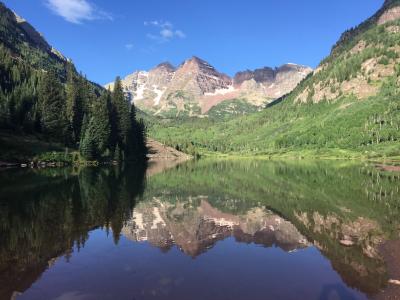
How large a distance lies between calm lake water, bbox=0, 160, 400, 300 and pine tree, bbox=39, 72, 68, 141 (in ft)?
311

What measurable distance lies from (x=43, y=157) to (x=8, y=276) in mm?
110755

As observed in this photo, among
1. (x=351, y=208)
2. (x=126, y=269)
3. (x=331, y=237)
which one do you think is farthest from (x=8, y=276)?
(x=351, y=208)

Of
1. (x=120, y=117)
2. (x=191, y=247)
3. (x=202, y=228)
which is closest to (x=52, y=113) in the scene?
(x=120, y=117)

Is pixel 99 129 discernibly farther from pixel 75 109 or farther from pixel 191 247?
pixel 191 247

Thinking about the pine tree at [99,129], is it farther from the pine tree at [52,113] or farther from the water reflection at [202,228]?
the water reflection at [202,228]

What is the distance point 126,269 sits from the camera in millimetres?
23500

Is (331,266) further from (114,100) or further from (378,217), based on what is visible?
(114,100)

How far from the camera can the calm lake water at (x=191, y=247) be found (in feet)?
65.7

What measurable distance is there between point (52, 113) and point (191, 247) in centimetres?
12818

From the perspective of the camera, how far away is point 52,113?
143250 millimetres

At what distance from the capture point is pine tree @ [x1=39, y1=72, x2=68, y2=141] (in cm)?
14262

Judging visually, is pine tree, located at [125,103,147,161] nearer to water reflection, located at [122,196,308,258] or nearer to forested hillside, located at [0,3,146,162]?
forested hillside, located at [0,3,146,162]

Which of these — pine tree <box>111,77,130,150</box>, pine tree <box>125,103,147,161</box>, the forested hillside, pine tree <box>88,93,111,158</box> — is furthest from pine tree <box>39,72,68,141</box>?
pine tree <box>125,103,147,161</box>

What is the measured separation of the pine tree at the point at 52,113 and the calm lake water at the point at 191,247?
94884 millimetres
